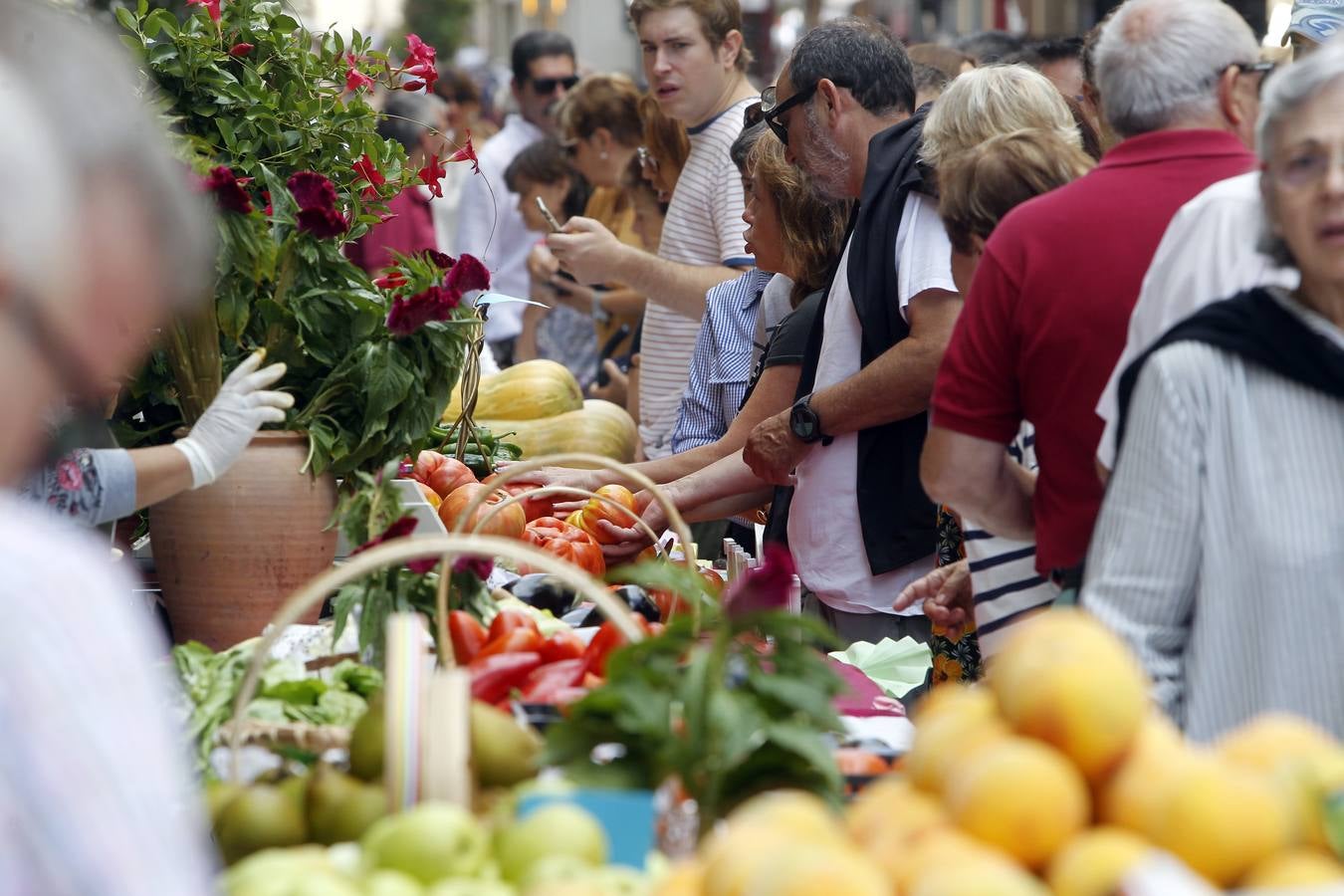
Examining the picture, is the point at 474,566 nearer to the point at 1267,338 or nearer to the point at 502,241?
the point at 1267,338

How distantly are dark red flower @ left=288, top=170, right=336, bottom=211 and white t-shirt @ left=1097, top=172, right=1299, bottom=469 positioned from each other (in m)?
1.48

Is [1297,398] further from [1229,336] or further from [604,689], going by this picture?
[604,689]

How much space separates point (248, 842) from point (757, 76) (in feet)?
81.4

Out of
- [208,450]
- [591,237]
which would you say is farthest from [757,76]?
[208,450]

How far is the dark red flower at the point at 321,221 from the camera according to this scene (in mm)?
2842

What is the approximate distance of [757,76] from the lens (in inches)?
998

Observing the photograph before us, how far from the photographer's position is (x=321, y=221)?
285 centimetres

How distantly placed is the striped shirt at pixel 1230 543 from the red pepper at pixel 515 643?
2.58 ft

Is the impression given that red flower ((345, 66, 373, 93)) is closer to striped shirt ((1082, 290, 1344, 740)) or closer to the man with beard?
the man with beard

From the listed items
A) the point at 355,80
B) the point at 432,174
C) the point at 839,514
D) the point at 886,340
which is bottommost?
the point at 839,514

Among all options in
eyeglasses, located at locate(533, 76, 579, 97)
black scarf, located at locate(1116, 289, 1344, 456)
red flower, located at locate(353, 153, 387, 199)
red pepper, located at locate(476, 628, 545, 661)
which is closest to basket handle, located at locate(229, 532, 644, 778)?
red pepper, located at locate(476, 628, 545, 661)

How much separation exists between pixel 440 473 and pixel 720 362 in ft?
3.02

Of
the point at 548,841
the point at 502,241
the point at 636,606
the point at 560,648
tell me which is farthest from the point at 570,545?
the point at 502,241

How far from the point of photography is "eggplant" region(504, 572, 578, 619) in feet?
9.34
